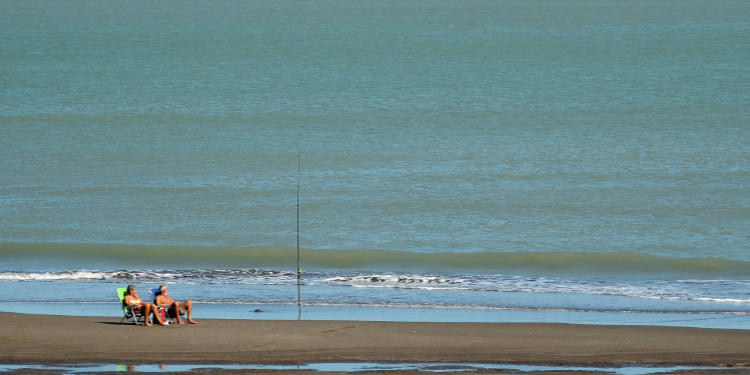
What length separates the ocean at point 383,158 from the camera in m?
18.8

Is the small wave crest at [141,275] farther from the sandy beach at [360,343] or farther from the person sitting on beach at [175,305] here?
the sandy beach at [360,343]

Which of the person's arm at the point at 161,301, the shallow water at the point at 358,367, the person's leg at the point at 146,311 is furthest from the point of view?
the person's arm at the point at 161,301

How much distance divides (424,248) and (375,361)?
13.7 meters

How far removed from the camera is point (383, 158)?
37.2 meters

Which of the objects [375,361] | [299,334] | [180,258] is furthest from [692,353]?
[180,258]

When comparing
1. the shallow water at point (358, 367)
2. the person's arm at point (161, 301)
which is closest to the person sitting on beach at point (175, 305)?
the person's arm at point (161, 301)

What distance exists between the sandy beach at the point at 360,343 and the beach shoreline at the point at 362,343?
12 millimetres

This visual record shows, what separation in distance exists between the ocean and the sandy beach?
131 centimetres

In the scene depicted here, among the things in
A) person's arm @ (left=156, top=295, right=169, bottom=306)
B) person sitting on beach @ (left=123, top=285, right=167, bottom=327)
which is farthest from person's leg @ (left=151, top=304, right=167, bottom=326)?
person's arm @ (left=156, top=295, right=169, bottom=306)

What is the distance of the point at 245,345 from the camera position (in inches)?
476

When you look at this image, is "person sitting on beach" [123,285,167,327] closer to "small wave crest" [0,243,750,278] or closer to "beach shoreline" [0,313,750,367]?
"beach shoreline" [0,313,750,367]

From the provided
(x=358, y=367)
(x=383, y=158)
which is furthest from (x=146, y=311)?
(x=383, y=158)

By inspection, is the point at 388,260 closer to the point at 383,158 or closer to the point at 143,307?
the point at 143,307

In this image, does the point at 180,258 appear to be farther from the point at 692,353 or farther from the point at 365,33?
the point at 365,33
